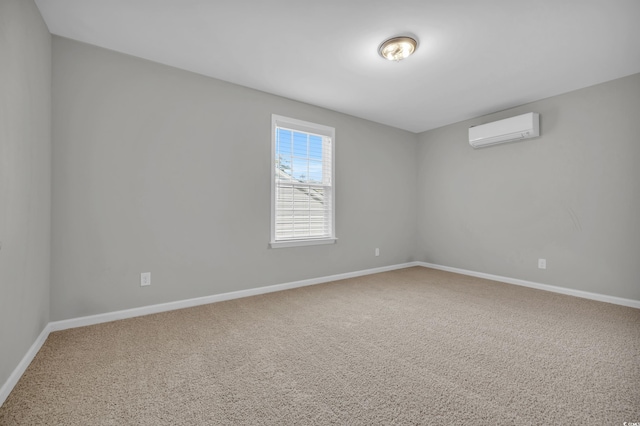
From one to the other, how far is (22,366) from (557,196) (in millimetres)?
5345

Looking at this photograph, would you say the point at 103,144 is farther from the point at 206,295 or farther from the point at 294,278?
the point at 294,278

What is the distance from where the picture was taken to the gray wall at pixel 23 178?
59.9 inches

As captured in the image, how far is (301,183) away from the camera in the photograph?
3.70 meters

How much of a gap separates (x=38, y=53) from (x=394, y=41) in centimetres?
275

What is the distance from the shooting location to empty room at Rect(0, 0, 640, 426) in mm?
1546

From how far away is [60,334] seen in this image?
2205 millimetres

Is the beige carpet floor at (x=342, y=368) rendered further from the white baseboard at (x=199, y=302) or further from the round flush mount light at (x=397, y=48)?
the round flush mount light at (x=397, y=48)

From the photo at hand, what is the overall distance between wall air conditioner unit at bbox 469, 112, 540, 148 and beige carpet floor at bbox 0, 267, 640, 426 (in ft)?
7.24

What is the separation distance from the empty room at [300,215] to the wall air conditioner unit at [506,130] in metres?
0.03

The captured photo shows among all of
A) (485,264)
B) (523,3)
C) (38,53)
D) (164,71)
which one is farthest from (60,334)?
(485,264)

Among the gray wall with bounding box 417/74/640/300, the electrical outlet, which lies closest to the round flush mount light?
the gray wall with bounding box 417/74/640/300

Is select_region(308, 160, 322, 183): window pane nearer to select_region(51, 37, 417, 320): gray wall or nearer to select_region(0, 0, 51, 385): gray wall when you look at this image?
select_region(51, 37, 417, 320): gray wall

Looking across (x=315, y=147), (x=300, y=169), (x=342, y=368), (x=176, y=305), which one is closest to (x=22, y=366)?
(x=176, y=305)

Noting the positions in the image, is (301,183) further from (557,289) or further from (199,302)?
(557,289)
